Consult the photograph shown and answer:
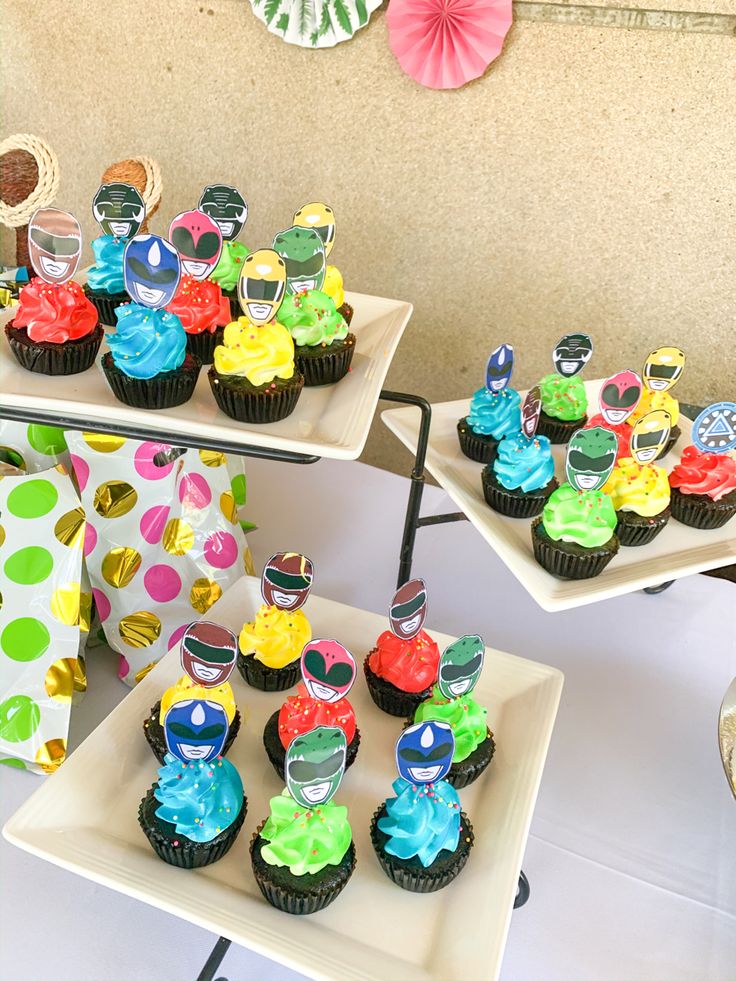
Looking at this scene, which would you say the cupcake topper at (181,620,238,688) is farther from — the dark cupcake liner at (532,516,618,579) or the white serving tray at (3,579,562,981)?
the dark cupcake liner at (532,516,618,579)

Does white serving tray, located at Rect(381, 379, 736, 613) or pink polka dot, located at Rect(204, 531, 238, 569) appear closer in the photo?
white serving tray, located at Rect(381, 379, 736, 613)

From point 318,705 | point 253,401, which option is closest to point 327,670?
point 318,705

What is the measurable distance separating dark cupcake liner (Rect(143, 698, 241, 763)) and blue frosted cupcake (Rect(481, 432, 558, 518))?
54cm

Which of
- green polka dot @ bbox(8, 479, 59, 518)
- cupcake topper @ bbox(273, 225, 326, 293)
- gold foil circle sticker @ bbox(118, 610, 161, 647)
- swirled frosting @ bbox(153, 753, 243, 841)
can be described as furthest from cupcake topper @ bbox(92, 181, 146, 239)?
A: swirled frosting @ bbox(153, 753, 243, 841)

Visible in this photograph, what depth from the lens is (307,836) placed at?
884mm

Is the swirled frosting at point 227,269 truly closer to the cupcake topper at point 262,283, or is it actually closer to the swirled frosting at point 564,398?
the cupcake topper at point 262,283

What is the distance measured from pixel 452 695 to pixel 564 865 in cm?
32

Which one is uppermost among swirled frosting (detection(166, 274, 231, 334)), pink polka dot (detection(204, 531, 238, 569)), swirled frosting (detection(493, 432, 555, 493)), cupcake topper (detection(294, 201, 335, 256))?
cupcake topper (detection(294, 201, 335, 256))

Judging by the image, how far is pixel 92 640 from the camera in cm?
137

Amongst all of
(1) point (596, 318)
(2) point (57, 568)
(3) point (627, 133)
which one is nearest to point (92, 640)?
(2) point (57, 568)

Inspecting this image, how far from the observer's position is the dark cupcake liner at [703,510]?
131cm

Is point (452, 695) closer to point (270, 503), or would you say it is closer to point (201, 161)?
point (270, 503)

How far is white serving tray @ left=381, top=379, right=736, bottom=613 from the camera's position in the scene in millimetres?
1108

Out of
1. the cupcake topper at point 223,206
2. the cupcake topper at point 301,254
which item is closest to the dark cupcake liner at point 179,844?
the cupcake topper at point 301,254
